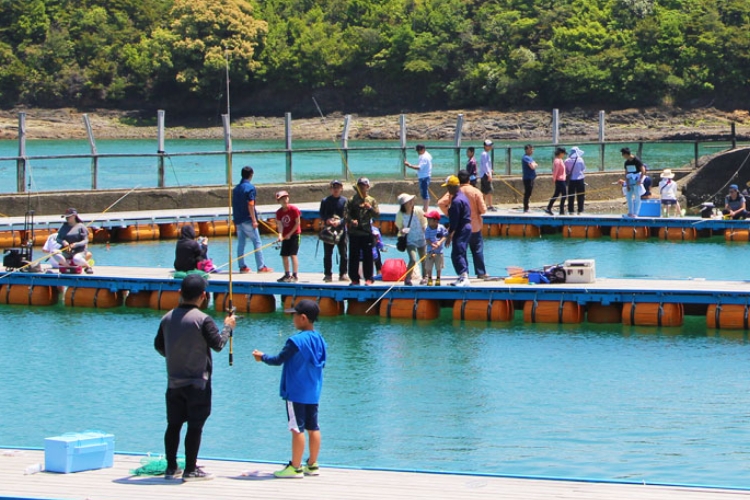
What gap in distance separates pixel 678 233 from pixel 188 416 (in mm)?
21540

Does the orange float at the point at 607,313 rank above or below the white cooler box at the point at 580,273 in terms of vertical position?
below

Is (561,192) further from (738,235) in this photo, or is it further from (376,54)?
(376,54)

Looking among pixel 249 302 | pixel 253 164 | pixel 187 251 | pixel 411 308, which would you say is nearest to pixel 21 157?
pixel 249 302

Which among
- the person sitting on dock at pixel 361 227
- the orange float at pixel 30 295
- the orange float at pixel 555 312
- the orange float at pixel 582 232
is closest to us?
the person sitting on dock at pixel 361 227

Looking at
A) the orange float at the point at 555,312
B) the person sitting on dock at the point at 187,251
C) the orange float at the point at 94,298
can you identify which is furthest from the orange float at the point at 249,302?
the orange float at the point at 555,312

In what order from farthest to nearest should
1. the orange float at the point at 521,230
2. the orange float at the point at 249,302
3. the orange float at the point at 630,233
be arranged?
1. the orange float at the point at 521,230
2. the orange float at the point at 630,233
3. the orange float at the point at 249,302

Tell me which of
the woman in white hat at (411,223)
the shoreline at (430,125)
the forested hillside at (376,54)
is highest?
the forested hillside at (376,54)

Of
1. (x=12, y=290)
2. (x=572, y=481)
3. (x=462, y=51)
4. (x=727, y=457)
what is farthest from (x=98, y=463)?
(x=462, y=51)

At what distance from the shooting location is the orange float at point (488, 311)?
65.7 feet

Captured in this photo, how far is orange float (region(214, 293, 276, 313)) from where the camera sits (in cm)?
2097

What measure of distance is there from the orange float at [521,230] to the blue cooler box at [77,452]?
21.1 metres

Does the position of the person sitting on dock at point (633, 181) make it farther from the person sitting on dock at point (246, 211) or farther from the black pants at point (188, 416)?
the black pants at point (188, 416)

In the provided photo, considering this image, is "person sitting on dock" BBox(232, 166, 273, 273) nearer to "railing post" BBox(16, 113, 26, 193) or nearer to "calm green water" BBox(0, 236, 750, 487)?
"calm green water" BBox(0, 236, 750, 487)

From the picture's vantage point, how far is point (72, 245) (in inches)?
872
